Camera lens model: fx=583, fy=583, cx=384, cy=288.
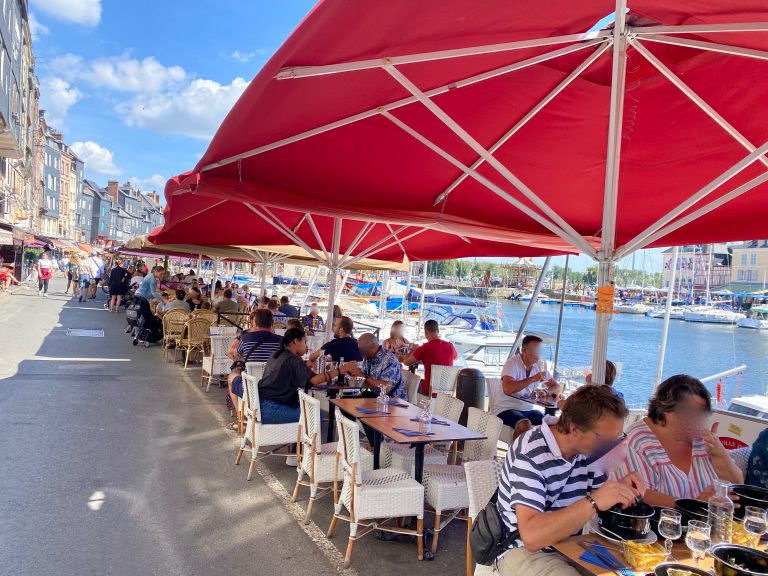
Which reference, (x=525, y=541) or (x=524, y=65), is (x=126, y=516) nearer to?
(x=525, y=541)

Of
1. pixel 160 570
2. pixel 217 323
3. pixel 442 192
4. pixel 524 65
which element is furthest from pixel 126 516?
pixel 217 323

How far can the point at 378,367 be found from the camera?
22.8 ft

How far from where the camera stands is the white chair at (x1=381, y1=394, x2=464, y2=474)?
513cm

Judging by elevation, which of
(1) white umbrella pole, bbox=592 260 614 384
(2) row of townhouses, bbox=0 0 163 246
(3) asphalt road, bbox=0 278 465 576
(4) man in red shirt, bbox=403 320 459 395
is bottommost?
(3) asphalt road, bbox=0 278 465 576

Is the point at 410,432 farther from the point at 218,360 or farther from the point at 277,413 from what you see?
the point at 218,360

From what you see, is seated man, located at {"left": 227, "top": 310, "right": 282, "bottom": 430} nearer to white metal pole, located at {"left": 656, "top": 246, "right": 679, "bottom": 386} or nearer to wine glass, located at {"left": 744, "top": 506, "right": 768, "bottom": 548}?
wine glass, located at {"left": 744, "top": 506, "right": 768, "bottom": 548}

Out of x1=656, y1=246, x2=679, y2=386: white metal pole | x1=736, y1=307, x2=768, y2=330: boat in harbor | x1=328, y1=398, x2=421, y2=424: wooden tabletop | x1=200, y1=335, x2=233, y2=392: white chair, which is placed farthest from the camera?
x1=736, y1=307, x2=768, y2=330: boat in harbor

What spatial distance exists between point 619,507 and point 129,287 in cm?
2458

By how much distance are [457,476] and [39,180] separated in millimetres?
69139

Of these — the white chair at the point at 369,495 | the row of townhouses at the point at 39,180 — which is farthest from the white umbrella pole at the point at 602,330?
the row of townhouses at the point at 39,180

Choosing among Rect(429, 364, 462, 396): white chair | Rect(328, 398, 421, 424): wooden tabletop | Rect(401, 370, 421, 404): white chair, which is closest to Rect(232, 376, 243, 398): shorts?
Rect(328, 398, 421, 424): wooden tabletop

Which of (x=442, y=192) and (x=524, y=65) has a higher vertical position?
(x=524, y=65)

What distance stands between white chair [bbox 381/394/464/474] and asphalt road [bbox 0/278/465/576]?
1.96ft

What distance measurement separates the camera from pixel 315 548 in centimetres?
436
